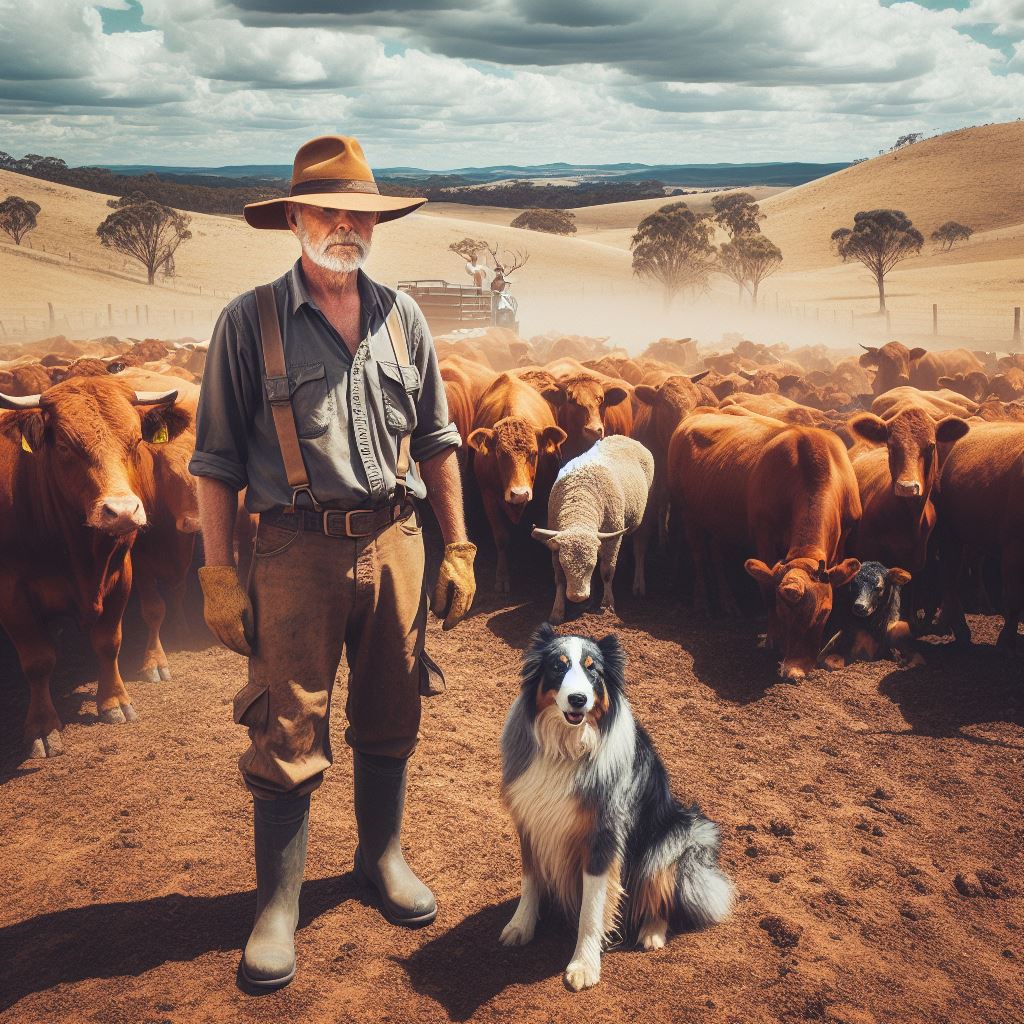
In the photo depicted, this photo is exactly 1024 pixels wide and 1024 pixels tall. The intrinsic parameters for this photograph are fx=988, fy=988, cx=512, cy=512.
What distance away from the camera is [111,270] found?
6469 cm

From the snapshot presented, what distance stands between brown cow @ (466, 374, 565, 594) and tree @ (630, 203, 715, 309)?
5342 cm

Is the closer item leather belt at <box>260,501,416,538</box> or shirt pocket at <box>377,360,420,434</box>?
leather belt at <box>260,501,416,538</box>

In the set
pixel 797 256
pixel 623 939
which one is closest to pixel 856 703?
pixel 623 939

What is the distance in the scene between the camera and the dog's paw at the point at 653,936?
3.96 metres

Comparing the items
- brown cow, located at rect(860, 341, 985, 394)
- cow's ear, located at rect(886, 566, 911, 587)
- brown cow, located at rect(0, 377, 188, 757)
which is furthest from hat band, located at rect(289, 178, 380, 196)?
brown cow, located at rect(860, 341, 985, 394)

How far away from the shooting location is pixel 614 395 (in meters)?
11.2

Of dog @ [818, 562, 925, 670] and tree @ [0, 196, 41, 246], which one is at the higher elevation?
tree @ [0, 196, 41, 246]

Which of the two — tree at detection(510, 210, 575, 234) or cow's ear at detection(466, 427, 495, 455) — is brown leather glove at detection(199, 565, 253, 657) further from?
tree at detection(510, 210, 575, 234)

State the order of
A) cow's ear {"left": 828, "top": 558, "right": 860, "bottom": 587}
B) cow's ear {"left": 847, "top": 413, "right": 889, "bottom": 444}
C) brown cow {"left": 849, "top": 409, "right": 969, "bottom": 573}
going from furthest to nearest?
cow's ear {"left": 847, "top": 413, "right": 889, "bottom": 444} → brown cow {"left": 849, "top": 409, "right": 969, "bottom": 573} → cow's ear {"left": 828, "top": 558, "right": 860, "bottom": 587}

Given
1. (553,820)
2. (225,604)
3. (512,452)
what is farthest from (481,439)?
(225,604)

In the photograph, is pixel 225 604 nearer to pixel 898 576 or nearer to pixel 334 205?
pixel 334 205

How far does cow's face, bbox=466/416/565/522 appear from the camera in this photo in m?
9.41

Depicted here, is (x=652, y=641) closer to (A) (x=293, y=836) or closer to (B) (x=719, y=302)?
(A) (x=293, y=836)

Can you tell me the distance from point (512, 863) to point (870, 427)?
5.48 metres
